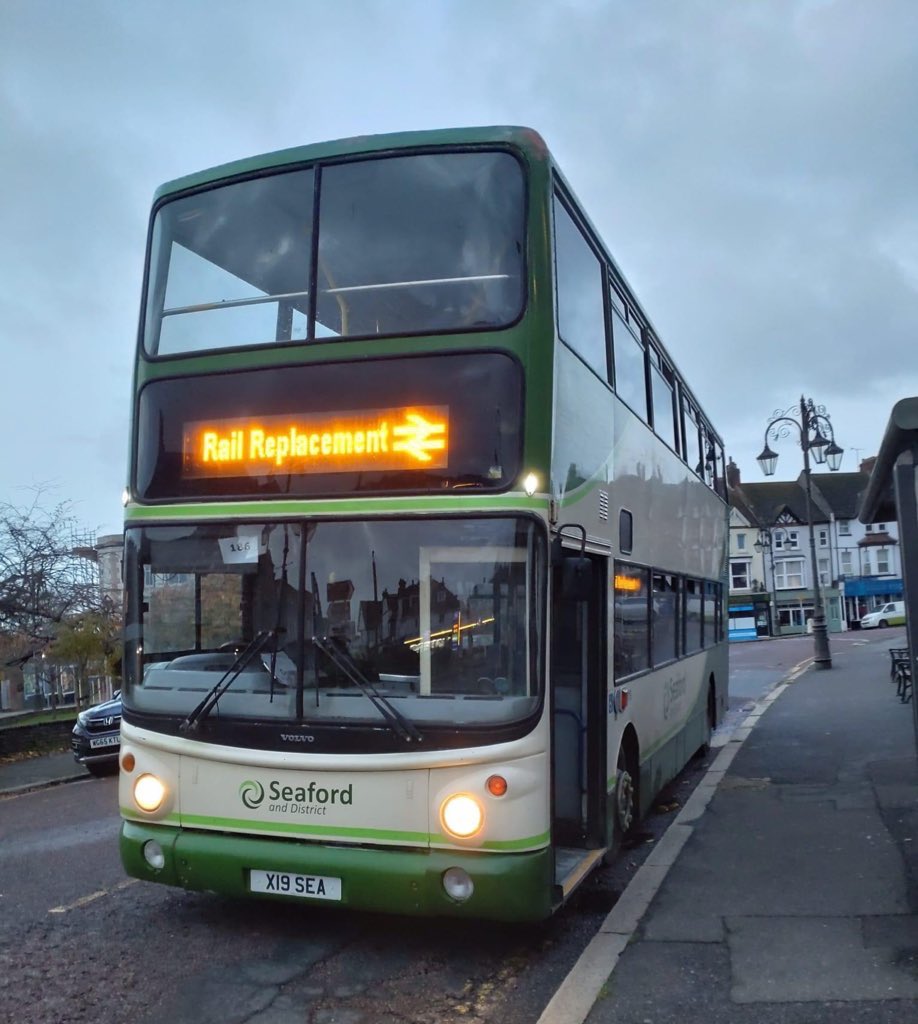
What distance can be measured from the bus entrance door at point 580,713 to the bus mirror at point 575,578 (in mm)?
1209

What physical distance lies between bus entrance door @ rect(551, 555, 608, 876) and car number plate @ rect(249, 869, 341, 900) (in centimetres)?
189

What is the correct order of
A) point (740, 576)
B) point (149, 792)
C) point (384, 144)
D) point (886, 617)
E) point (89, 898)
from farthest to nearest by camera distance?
point (740, 576)
point (886, 617)
point (89, 898)
point (384, 144)
point (149, 792)

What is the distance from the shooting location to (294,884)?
5816mm

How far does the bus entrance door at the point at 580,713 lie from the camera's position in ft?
23.2

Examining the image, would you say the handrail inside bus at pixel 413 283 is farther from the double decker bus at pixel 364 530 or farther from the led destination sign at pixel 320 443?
the led destination sign at pixel 320 443

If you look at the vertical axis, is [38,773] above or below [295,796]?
below

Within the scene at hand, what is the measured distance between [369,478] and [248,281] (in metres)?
1.75

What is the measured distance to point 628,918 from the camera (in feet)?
22.2

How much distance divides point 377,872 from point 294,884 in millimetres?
538

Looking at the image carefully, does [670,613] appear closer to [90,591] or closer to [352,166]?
[352,166]

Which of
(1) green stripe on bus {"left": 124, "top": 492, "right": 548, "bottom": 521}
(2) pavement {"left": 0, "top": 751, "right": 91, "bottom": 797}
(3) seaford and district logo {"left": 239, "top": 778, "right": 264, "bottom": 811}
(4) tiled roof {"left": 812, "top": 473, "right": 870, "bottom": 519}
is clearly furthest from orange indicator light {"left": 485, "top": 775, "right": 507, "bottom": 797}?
(4) tiled roof {"left": 812, "top": 473, "right": 870, "bottom": 519}

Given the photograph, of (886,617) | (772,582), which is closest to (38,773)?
(772,582)

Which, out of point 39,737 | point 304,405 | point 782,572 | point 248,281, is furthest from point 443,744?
point 782,572

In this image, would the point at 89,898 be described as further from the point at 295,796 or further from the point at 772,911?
the point at 772,911
